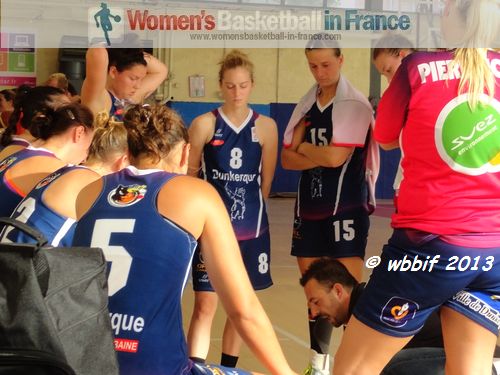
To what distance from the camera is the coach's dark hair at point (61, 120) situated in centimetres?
365

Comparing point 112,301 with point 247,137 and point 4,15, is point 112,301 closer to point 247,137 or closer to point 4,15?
point 247,137

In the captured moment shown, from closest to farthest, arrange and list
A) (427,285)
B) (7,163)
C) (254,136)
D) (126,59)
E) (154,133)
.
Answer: (154,133)
(427,285)
(7,163)
(254,136)
(126,59)

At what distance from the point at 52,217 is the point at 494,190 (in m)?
1.54

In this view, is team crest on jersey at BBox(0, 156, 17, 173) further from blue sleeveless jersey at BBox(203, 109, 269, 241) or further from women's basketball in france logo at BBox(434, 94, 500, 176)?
women's basketball in france logo at BBox(434, 94, 500, 176)

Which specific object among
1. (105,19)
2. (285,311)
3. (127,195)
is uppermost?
(105,19)

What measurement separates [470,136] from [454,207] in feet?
0.77

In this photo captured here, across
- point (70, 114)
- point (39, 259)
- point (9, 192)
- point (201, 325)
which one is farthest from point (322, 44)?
point (39, 259)

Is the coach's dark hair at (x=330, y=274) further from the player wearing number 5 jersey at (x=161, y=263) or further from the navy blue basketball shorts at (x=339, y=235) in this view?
the player wearing number 5 jersey at (x=161, y=263)

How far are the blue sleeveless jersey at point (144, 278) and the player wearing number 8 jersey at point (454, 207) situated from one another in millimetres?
802

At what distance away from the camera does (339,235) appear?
4551 millimetres

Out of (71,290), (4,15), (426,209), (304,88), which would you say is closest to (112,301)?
(71,290)

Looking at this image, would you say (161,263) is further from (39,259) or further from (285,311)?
(285,311)

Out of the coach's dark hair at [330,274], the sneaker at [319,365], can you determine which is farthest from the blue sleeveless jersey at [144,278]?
the sneaker at [319,365]

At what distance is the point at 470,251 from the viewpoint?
273 cm
